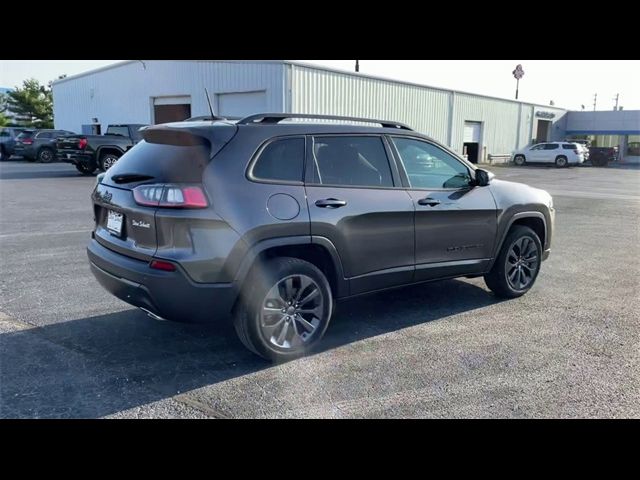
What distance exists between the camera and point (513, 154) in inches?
1475

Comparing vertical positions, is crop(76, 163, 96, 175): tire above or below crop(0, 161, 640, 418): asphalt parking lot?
above

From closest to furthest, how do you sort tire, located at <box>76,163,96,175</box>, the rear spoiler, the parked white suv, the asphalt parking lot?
1. the asphalt parking lot
2. the rear spoiler
3. tire, located at <box>76,163,96,175</box>
4. the parked white suv

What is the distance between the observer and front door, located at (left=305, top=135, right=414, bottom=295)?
13.1ft

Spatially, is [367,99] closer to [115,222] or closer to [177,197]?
[115,222]

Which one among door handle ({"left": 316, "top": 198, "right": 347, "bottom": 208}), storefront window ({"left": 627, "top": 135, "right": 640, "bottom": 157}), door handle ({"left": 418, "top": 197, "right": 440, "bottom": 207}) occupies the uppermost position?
storefront window ({"left": 627, "top": 135, "right": 640, "bottom": 157})

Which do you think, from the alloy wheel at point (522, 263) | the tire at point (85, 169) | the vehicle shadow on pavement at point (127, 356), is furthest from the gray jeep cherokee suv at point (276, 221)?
the tire at point (85, 169)

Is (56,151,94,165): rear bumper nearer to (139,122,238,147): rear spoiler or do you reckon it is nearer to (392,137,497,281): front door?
(139,122,238,147): rear spoiler

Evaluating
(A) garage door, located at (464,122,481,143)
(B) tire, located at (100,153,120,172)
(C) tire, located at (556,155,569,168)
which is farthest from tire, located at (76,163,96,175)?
(C) tire, located at (556,155,569,168)

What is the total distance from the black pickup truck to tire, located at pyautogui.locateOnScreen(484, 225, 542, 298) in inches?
624

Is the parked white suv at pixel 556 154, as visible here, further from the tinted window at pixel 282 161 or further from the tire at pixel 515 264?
the tinted window at pixel 282 161

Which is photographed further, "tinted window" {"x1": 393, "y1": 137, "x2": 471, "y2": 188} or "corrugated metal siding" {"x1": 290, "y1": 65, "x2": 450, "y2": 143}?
"corrugated metal siding" {"x1": 290, "y1": 65, "x2": 450, "y2": 143}

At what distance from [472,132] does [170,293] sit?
33978 mm

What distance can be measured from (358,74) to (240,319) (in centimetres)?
2164

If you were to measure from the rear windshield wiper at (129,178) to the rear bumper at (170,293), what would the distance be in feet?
1.85
